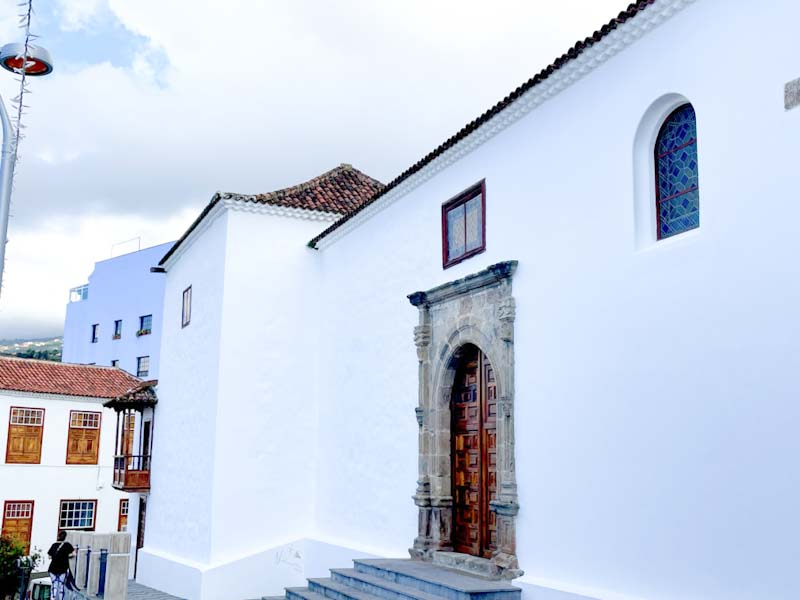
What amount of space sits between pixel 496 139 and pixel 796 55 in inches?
151

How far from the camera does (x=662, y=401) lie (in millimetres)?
6578

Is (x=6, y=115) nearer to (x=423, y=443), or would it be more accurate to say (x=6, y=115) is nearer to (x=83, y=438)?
(x=423, y=443)

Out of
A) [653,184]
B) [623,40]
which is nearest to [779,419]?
[653,184]

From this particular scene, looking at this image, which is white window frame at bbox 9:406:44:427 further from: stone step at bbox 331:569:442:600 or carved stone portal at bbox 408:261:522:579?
carved stone portal at bbox 408:261:522:579

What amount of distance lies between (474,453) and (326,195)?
21.1 ft

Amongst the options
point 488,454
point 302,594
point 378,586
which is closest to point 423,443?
point 488,454

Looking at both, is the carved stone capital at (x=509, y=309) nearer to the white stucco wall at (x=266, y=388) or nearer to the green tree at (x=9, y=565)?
the white stucco wall at (x=266, y=388)

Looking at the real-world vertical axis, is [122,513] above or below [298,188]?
below

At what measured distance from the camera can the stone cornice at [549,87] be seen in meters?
6.96

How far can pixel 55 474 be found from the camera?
75.6ft

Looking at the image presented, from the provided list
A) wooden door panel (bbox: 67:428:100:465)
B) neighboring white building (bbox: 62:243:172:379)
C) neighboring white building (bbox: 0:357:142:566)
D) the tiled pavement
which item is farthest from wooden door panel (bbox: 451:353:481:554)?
neighboring white building (bbox: 62:243:172:379)

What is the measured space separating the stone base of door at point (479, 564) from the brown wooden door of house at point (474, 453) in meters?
0.20

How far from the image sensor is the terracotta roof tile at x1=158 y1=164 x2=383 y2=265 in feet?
44.9

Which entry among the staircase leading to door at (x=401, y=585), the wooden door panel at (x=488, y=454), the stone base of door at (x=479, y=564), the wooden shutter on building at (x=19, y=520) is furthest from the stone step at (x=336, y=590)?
the wooden shutter on building at (x=19, y=520)
